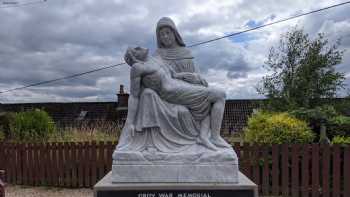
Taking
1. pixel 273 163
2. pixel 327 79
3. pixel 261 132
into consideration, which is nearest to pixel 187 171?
pixel 273 163

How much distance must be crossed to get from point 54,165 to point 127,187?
20.9 feet

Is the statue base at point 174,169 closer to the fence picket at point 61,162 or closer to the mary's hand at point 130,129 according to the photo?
the mary's hand at point 130,129

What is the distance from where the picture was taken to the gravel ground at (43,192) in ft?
30.2

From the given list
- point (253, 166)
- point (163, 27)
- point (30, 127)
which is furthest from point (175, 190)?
point (30, 127)

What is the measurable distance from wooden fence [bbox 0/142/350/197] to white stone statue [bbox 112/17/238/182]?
452 centimetres

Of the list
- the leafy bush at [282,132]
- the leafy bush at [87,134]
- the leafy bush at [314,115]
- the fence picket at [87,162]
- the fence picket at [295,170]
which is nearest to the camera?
the fence picket at [295,170]

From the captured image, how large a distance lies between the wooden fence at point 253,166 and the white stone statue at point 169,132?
4.52m

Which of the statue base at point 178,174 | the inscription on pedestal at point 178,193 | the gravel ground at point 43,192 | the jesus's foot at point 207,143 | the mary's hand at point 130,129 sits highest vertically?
the mary's hand at point 130,129

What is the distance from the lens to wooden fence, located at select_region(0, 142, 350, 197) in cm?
858

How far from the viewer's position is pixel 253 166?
905cm

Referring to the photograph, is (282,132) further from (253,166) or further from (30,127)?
(30,127)

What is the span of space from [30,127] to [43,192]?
3.90 meters

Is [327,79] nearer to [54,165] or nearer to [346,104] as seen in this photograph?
[346,104]

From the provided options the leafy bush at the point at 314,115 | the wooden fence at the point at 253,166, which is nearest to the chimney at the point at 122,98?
the wooden fence at the point at 253,166
